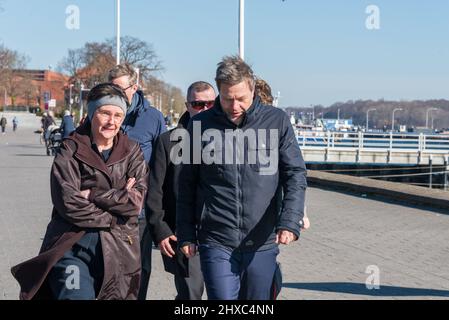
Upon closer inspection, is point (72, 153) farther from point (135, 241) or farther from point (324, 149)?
point (324, 149)

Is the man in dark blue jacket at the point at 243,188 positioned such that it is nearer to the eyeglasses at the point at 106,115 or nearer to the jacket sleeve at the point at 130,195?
the jacket sleeve at the point at 130,195

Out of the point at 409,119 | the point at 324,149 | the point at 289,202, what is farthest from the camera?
the point at 409,119

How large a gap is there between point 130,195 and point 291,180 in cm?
92

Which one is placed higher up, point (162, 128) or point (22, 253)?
point (162, 128)

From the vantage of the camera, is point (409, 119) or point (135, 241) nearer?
point (135, 241)

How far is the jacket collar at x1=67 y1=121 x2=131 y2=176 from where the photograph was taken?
15.9 feet

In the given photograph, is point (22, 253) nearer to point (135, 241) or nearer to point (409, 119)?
point (135, 241)

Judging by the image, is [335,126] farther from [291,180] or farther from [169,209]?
[291,180]

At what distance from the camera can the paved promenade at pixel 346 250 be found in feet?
26.6

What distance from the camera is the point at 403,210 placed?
15.4m

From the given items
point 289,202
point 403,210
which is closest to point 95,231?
point 289,202

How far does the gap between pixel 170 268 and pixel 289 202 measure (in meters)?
1.40

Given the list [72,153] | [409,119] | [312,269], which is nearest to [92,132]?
[72,153]

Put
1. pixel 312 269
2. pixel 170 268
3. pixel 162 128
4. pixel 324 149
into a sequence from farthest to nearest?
pixel 324 149 < pixel 312 269 < pixel 162 128 < pixel 170 268
